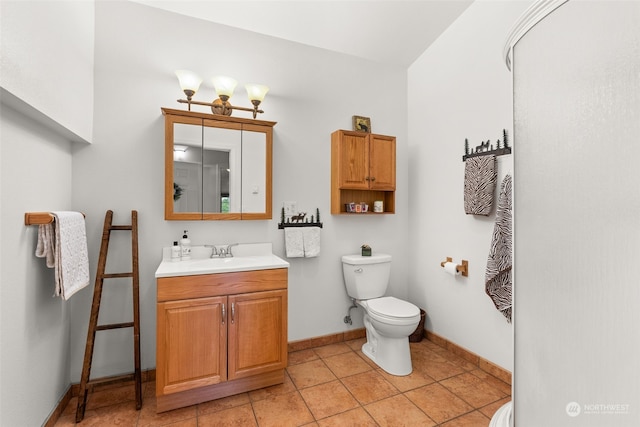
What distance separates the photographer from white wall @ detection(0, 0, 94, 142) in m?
1.08

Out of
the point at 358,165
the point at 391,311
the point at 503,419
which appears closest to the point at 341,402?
the point at 391,311

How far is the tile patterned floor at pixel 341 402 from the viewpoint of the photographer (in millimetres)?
1627

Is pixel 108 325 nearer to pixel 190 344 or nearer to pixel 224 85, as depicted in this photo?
pixel 190 344

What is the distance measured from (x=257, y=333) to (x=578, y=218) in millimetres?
1724

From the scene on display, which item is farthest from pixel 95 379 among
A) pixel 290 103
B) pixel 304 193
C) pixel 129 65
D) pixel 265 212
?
pixel 290 103

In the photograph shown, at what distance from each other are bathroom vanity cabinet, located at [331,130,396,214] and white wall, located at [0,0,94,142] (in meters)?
1.76

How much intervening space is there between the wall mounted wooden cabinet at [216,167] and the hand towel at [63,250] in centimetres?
52

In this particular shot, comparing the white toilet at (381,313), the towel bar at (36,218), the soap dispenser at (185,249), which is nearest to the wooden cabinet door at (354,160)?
the white toilet at (381,313)

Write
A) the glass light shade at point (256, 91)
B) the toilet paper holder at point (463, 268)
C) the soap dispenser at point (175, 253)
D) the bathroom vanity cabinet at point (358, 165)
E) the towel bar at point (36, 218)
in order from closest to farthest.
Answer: the towel bar at point (36, 218)
the soap dispenser at point (175, 253)
the glass light shade at point (256, 91)
the toilet paper holder at point (463, 268)
the bathroom vanity cabinet at point (358, 165)

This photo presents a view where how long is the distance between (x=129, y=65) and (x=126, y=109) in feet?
1.01

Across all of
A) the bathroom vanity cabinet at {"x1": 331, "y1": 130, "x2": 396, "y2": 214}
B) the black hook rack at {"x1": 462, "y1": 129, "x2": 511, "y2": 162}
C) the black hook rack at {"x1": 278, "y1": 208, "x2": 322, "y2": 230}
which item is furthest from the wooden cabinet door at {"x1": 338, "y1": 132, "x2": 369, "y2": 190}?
the black hook rack at {"x1": 462, "y1": 129, "x2": 511, "y2": 162}

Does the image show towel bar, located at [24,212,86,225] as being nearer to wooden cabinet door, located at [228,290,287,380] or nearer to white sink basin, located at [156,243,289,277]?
white sink basin, located at [156,243,289,277]

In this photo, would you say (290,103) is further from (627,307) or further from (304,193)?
(627,307)

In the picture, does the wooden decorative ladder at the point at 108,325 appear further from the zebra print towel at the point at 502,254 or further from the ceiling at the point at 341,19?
the zebra print towel at the point at 502,254
